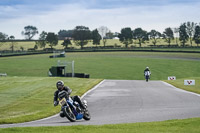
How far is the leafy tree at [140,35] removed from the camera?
604 feet

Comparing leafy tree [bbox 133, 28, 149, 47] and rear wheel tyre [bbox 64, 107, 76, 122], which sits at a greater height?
leafy tree [bbox 133, 28, 149, 47]

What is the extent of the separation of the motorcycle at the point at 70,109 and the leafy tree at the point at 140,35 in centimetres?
16770

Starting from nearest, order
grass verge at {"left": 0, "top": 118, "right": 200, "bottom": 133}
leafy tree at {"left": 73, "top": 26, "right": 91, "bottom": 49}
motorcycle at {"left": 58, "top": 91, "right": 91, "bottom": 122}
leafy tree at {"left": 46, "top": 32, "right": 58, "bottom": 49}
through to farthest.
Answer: grass verge at {"left": 0, "top": 118, "right": 200, "bottom": 133}, motorcycle at {"left": 58, "top": 91, "right": 91, "bottom": 122}, leafy tree at {"left": 46, "top": 32, "right": 58, "bottom": 49}, leafy tree at {"left": 73, "top": 26, "right": 91, "bottom": 49}

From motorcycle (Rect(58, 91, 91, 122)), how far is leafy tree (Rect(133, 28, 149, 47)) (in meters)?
168

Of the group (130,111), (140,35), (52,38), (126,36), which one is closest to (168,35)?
(140,35)

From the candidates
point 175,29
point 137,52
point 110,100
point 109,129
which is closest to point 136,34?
point 175,29

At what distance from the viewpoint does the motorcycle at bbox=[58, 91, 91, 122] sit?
15453mm

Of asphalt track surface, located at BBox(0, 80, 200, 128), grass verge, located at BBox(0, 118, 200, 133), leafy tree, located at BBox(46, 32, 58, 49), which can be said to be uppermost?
leafy tree, located at BBox(46, 32, 58, 49)

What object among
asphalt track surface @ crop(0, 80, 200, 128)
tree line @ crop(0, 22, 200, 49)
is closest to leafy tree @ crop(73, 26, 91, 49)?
tree line @ crop(0, 22, 200, 49)

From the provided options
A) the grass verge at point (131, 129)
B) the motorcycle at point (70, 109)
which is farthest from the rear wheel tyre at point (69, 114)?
the grass verge at point (131, 129)

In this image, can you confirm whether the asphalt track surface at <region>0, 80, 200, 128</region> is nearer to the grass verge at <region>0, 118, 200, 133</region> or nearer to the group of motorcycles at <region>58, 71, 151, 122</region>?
the group of motorcycles at <region>58, 71, 151, 122</region>

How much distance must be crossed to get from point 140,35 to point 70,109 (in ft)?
568

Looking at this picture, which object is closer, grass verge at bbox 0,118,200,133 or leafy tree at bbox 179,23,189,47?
grass verge at bbox 0,118,200,133

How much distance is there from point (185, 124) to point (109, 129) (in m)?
2.70
